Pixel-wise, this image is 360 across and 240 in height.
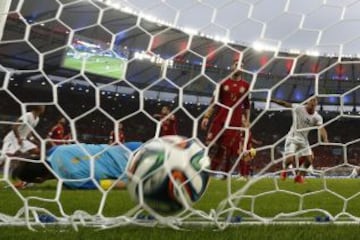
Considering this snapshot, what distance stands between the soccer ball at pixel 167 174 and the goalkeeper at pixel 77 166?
77.6 inches

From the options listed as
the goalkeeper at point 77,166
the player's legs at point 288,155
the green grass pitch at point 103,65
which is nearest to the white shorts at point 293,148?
the player's legs at point 288,155

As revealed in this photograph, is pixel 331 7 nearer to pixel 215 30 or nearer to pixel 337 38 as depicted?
pixel 337 38

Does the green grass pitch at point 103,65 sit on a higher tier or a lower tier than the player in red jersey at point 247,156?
higher

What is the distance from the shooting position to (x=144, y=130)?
14656mm

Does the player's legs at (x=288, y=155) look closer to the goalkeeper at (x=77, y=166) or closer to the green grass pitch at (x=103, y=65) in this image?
the green grass pitch at (x=103, y=65)

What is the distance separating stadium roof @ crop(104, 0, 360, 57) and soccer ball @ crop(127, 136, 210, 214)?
715mm

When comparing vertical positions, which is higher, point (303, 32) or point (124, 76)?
point (303, 32)

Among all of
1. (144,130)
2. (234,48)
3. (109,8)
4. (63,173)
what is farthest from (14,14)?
(144,130)

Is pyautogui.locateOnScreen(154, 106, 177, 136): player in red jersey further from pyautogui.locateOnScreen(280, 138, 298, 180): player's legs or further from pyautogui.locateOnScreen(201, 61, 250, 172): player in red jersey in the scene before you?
pyautogui.locateOnScreen(280, 138, 298, 180): player's legs

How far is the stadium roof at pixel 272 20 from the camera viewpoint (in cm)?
247

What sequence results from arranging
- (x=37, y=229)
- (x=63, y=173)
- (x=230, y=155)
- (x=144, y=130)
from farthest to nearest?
(x=144, y=130) → (x=230, y=155) → (x=63, y=173) → (x=37, y=229)

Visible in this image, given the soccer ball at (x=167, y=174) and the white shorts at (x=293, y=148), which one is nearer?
Answer: the soccer ball at (x=167, y=174)

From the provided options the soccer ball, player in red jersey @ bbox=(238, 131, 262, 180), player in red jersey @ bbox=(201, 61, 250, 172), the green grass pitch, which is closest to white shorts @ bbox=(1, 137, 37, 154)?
the green grass pitch

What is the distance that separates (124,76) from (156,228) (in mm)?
1138
